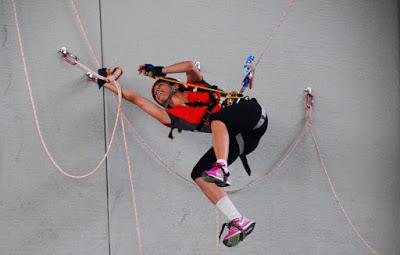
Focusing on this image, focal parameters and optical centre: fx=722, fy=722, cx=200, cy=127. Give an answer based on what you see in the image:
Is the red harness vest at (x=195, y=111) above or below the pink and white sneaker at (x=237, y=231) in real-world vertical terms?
above

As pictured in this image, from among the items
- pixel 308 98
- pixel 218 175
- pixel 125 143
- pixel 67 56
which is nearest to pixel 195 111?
pixel 218 175

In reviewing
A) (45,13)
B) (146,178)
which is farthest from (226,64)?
(45,13)

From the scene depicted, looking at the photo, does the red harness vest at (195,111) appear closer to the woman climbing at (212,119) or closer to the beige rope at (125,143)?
the woman climbing at (212,119)

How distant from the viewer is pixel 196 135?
417cm

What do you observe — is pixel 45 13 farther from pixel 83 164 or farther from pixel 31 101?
pixel 83 164

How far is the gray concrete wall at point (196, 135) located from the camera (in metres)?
3.94

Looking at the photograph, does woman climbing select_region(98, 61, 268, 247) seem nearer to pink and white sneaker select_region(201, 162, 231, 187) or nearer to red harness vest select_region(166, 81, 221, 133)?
red harness vest select_region(166, 81, 221, 133)

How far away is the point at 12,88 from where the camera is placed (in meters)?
3.92

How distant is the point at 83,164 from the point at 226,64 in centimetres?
100

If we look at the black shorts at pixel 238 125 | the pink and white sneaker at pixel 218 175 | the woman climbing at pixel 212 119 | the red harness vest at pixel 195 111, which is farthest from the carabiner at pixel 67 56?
the pink and white sneaker at pixel 218 175

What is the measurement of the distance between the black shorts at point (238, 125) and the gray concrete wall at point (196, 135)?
0.85 metres

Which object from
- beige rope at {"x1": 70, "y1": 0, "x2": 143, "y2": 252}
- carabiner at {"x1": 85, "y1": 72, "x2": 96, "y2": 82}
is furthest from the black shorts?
carabiner at {"x1": 85, "y1": 72, "x2": 96, "y2": 82}

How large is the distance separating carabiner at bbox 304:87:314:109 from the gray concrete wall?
48 millimetres

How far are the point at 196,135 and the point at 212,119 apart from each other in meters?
1.05
